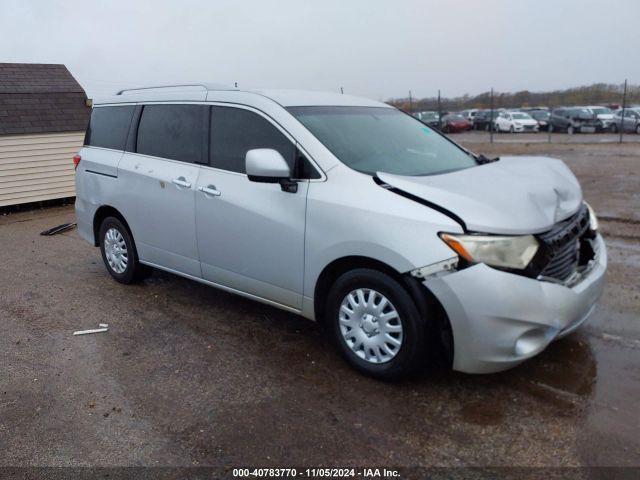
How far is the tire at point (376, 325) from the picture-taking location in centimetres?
325

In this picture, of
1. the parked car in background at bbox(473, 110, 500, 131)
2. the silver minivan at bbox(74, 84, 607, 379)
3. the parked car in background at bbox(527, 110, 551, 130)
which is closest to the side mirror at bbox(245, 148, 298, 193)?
the silver minivan at bbox(74, 84, 607, 379)

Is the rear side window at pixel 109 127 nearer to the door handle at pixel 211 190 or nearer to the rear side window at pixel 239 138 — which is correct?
the rear side window at pixel 239 138

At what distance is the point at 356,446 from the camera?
2926 mm

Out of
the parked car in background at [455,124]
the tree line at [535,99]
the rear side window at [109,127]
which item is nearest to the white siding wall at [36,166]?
the rear side window at [109,127]

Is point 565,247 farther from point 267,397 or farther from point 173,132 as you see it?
point 173,132

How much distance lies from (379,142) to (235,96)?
1.17 meters

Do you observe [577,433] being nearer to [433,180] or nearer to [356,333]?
[356,333]

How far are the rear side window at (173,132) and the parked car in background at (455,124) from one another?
31.5 metres

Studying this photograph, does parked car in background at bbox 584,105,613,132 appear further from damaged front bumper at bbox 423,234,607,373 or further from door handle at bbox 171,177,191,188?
damaged front bumper at bbox 423,234,607,373

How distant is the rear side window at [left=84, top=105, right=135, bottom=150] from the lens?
5324mm

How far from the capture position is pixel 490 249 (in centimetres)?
306

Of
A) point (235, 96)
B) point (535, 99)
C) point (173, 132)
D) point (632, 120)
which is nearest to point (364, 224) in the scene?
point (235, 96)

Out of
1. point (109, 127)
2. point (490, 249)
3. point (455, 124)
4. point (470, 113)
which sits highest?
point (470, 113)

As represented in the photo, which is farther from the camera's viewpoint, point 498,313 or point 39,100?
point 39,100
